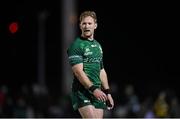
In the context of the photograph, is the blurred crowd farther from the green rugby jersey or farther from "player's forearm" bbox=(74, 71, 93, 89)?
"player's forearm" bbox=(74, 71, 93, 89)

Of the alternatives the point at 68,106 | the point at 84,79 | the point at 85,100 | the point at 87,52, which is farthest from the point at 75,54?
the point at 68,106

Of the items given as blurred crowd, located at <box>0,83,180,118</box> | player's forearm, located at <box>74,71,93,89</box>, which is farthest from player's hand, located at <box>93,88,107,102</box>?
blurred crowd, located at <box>0,83,180,118</box>

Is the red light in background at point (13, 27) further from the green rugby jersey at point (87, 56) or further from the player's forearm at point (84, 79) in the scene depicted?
the player's forearm at point (84, 79)

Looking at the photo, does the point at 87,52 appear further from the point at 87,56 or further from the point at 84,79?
the point at 84,79

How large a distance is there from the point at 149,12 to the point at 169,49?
2.87m

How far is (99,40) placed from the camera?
3834 centimetres

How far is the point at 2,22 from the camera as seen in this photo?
38125mm

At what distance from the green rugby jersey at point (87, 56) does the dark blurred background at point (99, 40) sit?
814 inches

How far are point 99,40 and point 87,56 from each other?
1130 inches

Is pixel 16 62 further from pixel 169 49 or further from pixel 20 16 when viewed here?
pixel 169 49

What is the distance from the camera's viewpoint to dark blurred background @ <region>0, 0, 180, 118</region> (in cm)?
3372

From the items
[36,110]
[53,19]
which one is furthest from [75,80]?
[53,19]

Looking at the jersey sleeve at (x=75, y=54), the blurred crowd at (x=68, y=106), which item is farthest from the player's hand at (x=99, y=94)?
the blurred crowd at (x=68, y=106)

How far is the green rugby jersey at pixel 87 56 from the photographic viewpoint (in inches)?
378
